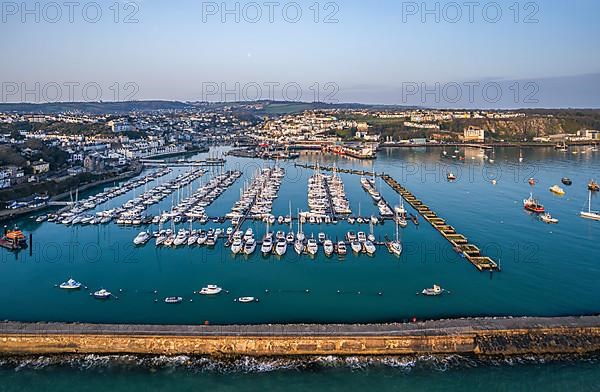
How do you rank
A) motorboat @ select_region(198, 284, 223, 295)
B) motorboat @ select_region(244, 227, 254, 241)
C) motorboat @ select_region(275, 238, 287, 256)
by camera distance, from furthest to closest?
1. motorboat @ select_region(244, 227, 254, 241)
2. motorboat @ select_region(275, 238, 287, 256)
3. motorboat @ select_region(198, 284, 223, 295)

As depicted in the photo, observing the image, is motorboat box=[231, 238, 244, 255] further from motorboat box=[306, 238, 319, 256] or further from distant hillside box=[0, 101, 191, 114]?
distant hillside box=[0, 101, 191, 114]

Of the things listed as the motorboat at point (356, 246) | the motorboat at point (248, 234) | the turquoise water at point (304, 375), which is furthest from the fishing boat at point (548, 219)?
the motorboat at point (248, 234)

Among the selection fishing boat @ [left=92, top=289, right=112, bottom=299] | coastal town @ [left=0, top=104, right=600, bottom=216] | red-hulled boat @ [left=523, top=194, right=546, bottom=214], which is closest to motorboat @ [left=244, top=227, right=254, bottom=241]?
fishing boat @ [left=92, top=289, right=112, bottom=299]

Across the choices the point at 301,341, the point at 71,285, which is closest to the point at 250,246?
the point at 71,285

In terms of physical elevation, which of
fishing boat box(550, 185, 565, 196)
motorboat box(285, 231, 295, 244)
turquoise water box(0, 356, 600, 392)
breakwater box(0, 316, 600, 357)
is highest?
fishing boat box(550, 185, 565, 196)

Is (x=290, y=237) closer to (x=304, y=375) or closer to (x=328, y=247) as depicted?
(x=328, y=247)
